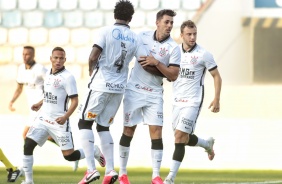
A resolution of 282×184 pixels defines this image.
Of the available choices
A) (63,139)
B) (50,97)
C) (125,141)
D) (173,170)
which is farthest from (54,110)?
(173,170)

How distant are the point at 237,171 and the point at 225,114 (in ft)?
4.48

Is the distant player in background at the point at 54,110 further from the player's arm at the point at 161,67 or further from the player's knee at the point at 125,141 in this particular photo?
the player's arm at the point at 161,67

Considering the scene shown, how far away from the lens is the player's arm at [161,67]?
9.88m

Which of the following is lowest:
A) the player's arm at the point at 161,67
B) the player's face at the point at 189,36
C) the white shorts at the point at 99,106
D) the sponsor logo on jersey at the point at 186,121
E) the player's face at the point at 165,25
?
the sponsor logo on jersey at the point at 186,121

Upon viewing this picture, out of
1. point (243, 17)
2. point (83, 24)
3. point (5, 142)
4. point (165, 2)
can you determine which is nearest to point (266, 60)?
point (243, 17)

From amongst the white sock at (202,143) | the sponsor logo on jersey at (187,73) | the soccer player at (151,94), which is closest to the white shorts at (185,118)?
the sponsor logo on jersey at (187,73)

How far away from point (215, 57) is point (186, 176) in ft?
12.8

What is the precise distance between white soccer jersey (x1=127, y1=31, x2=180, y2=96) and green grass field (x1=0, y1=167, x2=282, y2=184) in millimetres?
1681

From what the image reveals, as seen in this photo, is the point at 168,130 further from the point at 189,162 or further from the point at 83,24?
the point at 83,24

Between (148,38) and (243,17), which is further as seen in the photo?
(243,17)

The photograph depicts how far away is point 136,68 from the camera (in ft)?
33.5

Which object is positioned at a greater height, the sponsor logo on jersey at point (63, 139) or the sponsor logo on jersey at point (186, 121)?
the sponsor logo on jersey at point (186, 121)

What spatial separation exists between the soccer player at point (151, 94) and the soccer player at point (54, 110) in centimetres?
62

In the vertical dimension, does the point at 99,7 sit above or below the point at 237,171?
above
